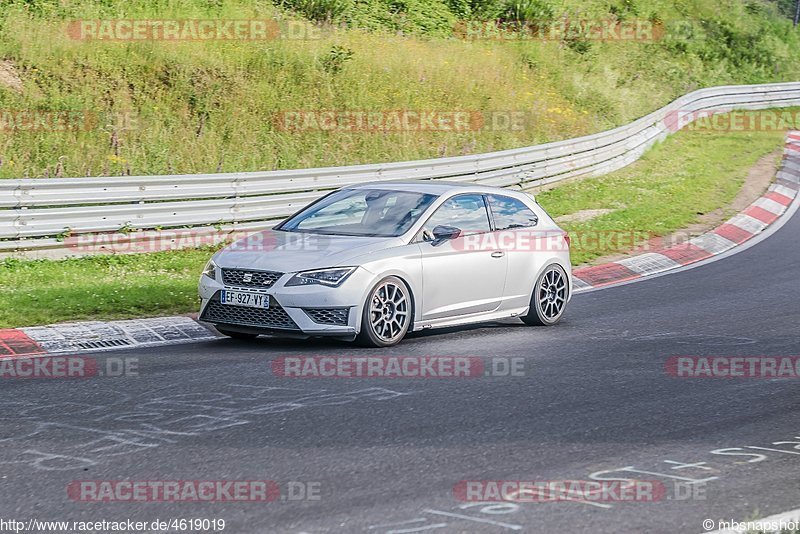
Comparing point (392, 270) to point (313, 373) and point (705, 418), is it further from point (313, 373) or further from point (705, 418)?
point (705, 418)

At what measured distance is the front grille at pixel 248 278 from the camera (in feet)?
33.6

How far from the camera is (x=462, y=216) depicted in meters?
11.7

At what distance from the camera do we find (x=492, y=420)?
7.71m

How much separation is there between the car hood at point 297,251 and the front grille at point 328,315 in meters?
0.41

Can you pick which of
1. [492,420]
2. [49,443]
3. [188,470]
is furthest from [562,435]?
[49,443]

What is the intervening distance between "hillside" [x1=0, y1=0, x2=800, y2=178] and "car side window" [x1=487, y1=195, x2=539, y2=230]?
29.6ft

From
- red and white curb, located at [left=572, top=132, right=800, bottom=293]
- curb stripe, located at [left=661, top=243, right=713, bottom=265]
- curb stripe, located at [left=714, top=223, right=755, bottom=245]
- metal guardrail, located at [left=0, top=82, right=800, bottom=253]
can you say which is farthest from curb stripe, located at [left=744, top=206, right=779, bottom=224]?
metal guardrail, located at [left=0, top=82, right=800, bottom=253]

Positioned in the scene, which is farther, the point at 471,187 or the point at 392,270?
the point at 471,187

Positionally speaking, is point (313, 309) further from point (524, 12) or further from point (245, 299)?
point (524, 12)

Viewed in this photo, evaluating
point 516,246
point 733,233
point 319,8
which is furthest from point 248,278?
point 319,8

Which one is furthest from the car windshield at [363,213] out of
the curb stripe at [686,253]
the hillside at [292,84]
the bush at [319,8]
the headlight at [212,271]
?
the bush at [319,8]

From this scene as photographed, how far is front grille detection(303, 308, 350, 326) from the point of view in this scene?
10109 mm

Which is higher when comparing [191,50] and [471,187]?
[191,50]

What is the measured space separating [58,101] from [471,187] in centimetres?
1163
